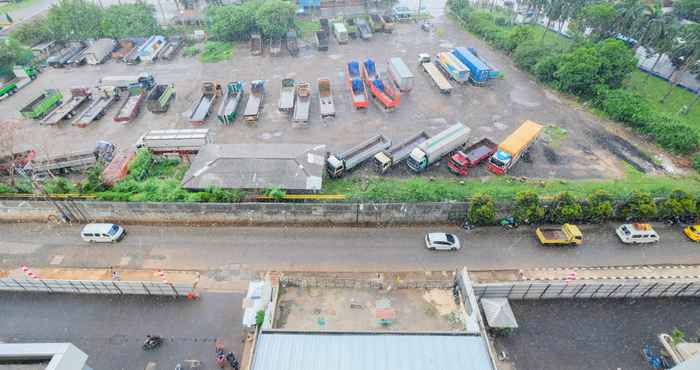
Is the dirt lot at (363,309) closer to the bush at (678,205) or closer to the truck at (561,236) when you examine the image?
the truck at (561,236)

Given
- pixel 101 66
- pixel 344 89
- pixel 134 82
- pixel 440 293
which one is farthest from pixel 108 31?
pixel 440 293

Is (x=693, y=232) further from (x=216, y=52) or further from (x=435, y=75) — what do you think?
(x=216, y=52)

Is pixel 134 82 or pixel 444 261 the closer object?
pixel 444 261

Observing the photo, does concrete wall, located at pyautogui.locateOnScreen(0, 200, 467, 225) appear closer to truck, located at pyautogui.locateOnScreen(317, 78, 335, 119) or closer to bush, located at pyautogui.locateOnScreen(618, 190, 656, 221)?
bush, located at pyautogui.locateOnScreen(618, 190, 656, 221)

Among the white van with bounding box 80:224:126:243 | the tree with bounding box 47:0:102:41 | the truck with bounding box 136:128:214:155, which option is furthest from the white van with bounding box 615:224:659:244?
the tree with bounding box 47:0:102:41

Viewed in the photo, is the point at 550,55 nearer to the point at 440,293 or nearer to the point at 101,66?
the point at 440,293

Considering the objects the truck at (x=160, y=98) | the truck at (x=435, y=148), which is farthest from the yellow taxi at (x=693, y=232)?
the truck at (x=160, y=98)

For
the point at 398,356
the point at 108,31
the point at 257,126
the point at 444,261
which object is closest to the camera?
the point at 398,356
